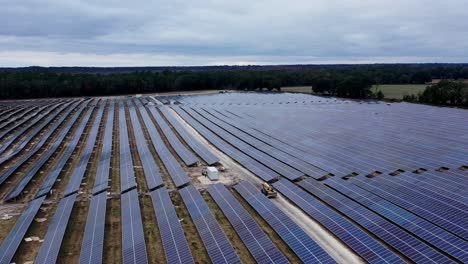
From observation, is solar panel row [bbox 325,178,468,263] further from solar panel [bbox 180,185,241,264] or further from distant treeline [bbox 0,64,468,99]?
distant treeline [bbox 0,64,468,99]

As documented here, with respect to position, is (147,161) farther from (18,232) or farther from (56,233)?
(18,232)

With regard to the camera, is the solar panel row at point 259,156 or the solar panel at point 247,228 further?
the solar panel row at point 259,156

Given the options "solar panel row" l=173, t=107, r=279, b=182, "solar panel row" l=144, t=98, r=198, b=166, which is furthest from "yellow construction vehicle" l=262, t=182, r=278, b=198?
"solar panel row" l=144, t=98, r=198, b=166

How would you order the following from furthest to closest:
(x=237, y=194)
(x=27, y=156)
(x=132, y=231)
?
(x=27, y=156)
(x=237, y=194)
(x=132, y=231)

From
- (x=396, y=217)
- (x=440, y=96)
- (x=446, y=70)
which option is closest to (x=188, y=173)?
(x=396, y=217)

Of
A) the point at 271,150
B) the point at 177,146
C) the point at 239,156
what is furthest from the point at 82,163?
the point at 271,150

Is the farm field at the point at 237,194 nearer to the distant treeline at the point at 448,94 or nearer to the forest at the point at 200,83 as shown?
the distant treeline at the point at 448,94

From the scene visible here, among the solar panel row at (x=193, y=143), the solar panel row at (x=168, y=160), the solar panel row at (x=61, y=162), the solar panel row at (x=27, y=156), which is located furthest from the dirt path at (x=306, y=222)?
the solar panel row at (x=27, y=156)
